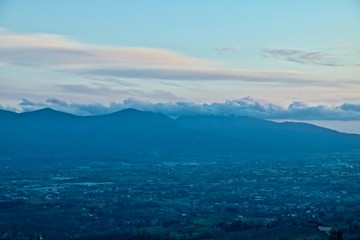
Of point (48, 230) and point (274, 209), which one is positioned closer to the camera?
point (48, 230)

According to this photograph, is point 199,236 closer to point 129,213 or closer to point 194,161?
point 129,213

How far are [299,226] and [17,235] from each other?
82.6ft

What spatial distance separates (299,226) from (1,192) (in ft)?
174

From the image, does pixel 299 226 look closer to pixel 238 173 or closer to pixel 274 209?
pixel 274 209

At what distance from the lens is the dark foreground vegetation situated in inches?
2482

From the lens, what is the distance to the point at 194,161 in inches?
6516

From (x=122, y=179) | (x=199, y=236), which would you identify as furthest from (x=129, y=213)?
(x=122, y=179)

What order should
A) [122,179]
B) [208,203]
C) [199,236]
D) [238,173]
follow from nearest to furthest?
1. [199,236]
2. [208,203]
3. [122,179]
4. [238,173]

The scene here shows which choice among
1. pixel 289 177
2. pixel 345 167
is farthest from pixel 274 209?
pixel 345 167

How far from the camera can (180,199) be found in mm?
93500

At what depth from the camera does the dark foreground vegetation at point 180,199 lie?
207 ft

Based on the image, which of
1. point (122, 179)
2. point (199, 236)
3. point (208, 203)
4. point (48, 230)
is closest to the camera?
point (199, 236)

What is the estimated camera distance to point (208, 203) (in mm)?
88688

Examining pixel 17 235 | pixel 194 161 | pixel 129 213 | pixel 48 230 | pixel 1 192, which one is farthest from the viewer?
pixel 194 161
